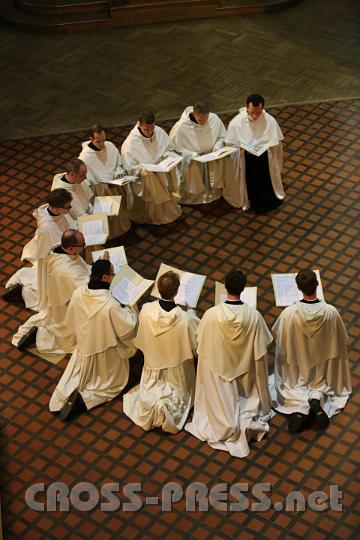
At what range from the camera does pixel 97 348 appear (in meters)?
7.56

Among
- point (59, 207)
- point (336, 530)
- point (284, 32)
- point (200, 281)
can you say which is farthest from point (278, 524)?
point (284, 32)

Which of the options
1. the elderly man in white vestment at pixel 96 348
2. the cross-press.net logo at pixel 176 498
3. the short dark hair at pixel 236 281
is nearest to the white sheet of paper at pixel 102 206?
the elderly man in white vestment at pixel 96 348

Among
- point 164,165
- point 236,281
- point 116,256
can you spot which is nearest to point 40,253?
point 116,256

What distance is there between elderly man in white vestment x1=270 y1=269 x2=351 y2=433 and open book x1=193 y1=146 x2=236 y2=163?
8.02 feet

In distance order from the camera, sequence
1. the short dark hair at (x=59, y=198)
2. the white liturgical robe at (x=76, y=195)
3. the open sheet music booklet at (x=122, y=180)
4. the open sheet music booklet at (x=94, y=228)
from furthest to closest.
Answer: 1. the open sheet music booklet at (x=122, y=180)
2. the white liturgical robe at (x=76, y=195)
3. the open sheet music booklet at (x=94, y=228)
4. the short dark hair at (x=59, y=198)

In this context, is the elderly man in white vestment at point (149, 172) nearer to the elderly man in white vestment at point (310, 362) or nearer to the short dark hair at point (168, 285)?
the short dark hair at point (168, 285)

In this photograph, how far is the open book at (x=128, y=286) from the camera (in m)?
7.86

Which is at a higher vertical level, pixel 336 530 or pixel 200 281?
pixel 200 281

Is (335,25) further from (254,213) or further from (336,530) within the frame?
(336,530)

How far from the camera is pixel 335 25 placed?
13.0 m

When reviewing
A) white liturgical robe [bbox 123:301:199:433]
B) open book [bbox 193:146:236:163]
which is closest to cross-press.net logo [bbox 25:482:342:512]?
white liturgical robe [bbox 123:301:199:433]

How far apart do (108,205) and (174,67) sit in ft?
12.9

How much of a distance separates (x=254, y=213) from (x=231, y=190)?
0.34 meters

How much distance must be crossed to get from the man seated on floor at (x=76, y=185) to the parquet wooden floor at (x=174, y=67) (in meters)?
2.46
